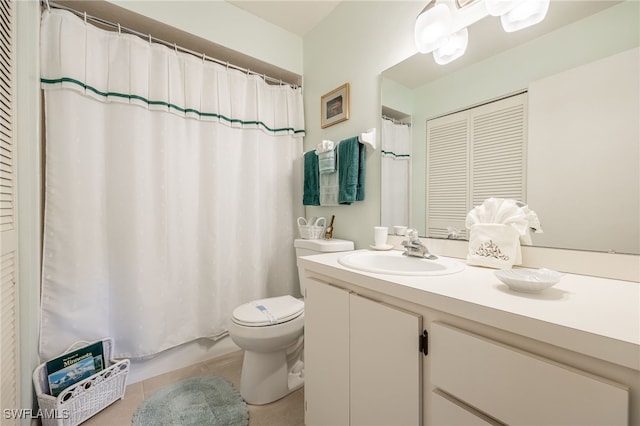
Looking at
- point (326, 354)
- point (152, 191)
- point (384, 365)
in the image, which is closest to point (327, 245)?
point (326, 354)

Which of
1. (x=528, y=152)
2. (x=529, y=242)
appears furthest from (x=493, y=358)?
(x=528, y=152)

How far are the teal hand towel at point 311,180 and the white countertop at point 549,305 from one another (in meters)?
1.07

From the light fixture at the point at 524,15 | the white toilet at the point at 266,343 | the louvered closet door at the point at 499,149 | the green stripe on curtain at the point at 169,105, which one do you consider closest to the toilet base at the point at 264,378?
the white toilet at the point at 266,343

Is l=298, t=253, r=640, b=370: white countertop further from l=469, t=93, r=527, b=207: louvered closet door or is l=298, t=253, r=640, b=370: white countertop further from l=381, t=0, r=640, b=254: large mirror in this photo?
l=469, t=93, r=527, b=207: louvered closet door

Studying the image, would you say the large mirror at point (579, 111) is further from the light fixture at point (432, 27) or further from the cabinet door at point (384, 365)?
the cabinet door at point (384, 365)

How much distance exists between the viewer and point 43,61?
1.25 meters

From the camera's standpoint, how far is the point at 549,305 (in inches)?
22.1

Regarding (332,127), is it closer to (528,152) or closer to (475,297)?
(528,152)

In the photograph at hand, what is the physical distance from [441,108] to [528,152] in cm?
45

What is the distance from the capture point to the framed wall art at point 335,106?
1.73 metres

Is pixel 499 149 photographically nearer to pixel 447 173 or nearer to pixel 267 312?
pixel 447 173

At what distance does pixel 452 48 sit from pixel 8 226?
1.96 m

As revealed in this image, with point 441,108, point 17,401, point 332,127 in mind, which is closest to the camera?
point 17,401

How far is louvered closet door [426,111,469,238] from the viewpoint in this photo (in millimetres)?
1149
